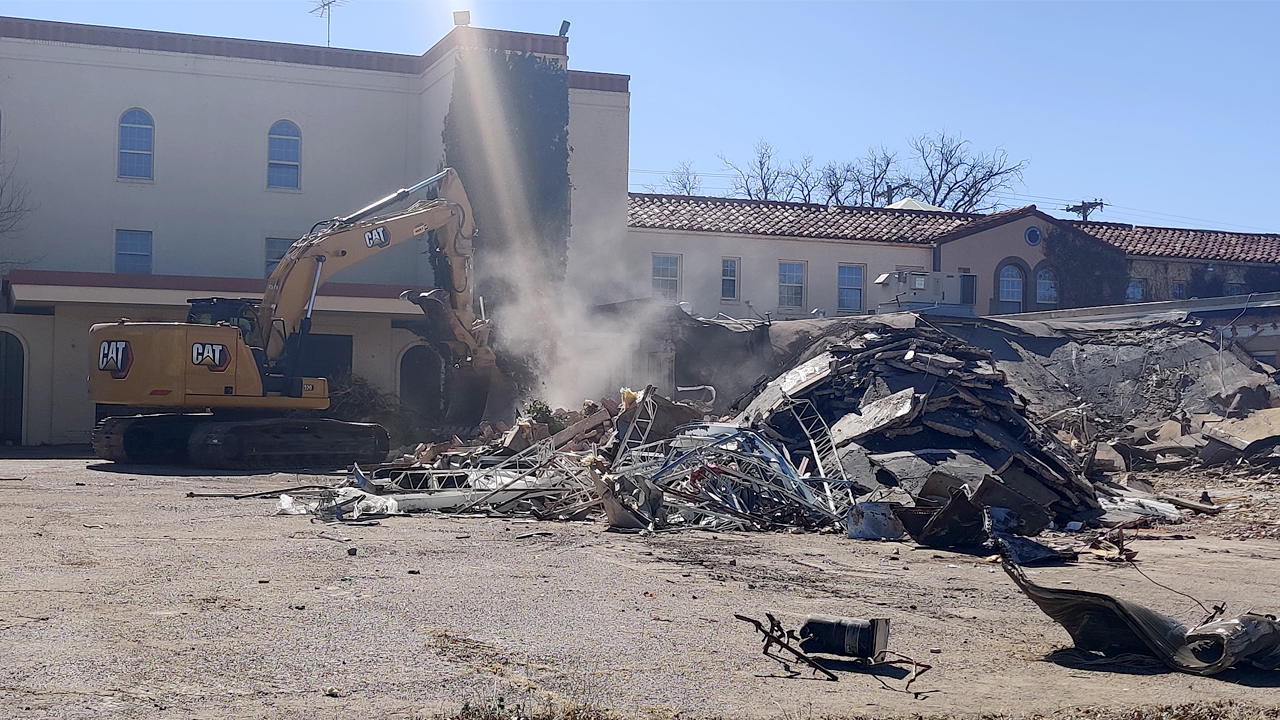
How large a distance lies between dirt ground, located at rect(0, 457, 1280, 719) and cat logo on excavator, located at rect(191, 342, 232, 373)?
734 cm

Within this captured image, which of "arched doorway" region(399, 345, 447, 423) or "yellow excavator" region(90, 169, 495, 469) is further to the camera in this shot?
"arched doorway" region(399, 345, 447, 423)

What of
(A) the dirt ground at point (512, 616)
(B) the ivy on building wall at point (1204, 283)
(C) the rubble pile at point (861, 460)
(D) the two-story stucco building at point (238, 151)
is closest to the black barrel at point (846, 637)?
(A) the dirt ground at point (512, 616)

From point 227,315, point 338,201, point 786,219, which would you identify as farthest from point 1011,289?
point 227,315

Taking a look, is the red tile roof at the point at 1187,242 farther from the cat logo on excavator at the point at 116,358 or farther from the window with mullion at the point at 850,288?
the cat logo on excavator at the point at 116,358

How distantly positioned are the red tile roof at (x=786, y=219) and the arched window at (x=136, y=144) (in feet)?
44.0

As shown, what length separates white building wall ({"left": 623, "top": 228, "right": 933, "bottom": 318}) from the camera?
114 ft

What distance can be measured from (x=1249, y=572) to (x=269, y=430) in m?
15.5

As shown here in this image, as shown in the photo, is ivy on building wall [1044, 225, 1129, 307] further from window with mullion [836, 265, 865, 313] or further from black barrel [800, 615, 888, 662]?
black barrel [800, 615, 888, 662]

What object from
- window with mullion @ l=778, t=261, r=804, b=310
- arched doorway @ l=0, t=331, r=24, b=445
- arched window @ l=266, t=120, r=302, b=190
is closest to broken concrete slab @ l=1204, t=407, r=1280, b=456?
window with mullion @ l=778, t=261, r=804, b=310

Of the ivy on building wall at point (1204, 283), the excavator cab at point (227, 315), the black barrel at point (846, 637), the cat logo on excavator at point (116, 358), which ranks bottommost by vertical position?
the black barrel at point (846, 637)

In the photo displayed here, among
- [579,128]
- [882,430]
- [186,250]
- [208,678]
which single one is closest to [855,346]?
[882,430]

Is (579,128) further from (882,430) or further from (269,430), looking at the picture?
(882,430)

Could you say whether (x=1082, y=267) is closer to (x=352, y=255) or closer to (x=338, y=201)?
(x=338, y=201)

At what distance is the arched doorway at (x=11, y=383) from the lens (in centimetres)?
2780
